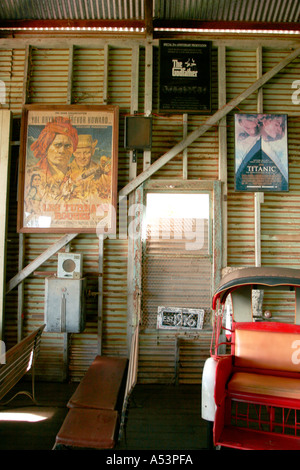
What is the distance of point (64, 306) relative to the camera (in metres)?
5.68

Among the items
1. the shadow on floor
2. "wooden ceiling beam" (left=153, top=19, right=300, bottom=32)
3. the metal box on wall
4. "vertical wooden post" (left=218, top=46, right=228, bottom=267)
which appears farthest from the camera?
"wooden ceiling beam" (left=153, top=19, right=300, bottom=32)

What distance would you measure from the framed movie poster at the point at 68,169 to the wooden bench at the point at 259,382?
3300 millimetres

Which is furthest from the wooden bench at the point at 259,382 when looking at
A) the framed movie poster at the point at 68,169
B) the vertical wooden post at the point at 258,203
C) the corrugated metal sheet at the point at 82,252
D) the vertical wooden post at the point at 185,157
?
the framed movie poster at the point at 68,169

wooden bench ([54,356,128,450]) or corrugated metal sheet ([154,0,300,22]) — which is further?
corrugated metal sheet ([154,0,300,22])

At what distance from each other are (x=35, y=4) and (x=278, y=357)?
7826 millimetres

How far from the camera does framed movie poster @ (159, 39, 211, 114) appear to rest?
6375 mm

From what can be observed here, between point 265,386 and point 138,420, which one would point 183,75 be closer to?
point 265,386

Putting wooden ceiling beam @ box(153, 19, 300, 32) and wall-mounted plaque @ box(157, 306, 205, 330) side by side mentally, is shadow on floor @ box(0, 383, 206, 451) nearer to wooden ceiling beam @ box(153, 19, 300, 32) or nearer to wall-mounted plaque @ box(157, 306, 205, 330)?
wall-mounted plaque @ box(157, 306, 205, 330)

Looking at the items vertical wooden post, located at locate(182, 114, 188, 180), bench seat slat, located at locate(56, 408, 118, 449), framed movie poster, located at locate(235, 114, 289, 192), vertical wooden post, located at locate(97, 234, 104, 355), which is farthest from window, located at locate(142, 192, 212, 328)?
bench seat slat, located at locate(56, 408, 118, 449)

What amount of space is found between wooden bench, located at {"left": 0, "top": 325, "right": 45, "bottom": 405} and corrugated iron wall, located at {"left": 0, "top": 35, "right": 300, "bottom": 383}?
1311 mm

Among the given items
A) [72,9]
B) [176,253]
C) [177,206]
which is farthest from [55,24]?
[176,253]

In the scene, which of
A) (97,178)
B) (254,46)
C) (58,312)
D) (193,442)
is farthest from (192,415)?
(254,46)

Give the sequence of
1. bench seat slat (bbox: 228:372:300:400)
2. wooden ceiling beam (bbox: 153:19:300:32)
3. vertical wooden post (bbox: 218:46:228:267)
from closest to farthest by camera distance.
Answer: bench seat slat (bbox: 228:372:300:400)
vertical wooden post (bbox: 218:46:228:267)
wooden ceiling beam (bbox: 153:19:300:32)

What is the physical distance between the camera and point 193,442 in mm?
4117
